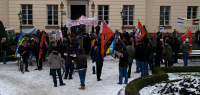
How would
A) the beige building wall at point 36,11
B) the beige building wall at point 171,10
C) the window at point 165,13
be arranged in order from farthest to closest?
the window at point 165,13 → the beige building wall at point 171,10 → the beige building wall at point 36,11

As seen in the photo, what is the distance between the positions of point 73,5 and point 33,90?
2045cm

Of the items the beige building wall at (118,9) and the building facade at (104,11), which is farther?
the beige building wall at (118,9)

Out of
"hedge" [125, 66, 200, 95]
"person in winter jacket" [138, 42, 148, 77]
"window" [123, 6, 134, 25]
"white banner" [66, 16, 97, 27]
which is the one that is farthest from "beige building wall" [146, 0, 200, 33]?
"person in winter jacket" [138, 42, 148, 77]

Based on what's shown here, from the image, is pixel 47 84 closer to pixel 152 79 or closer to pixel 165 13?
pixel 152 79

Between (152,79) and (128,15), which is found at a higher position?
(128,15)

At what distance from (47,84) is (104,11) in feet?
61.3

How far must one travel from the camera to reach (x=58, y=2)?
93.4 ft

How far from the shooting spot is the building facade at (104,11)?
28.4 metres

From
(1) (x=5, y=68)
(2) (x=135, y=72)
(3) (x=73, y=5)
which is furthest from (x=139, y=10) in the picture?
(1) (x=5, y=68)

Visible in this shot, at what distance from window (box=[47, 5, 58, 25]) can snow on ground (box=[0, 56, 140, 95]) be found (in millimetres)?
13915

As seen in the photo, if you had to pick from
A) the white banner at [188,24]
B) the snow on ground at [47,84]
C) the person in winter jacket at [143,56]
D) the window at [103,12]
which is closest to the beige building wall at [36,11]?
the window at [103,12]

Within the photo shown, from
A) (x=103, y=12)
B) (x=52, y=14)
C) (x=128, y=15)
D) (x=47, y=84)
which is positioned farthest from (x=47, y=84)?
(x=128, y=15)

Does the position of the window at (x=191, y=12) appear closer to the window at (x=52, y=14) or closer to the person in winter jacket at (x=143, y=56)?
the window at (x=52, y=14)

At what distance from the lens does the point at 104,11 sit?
29.2 metres
